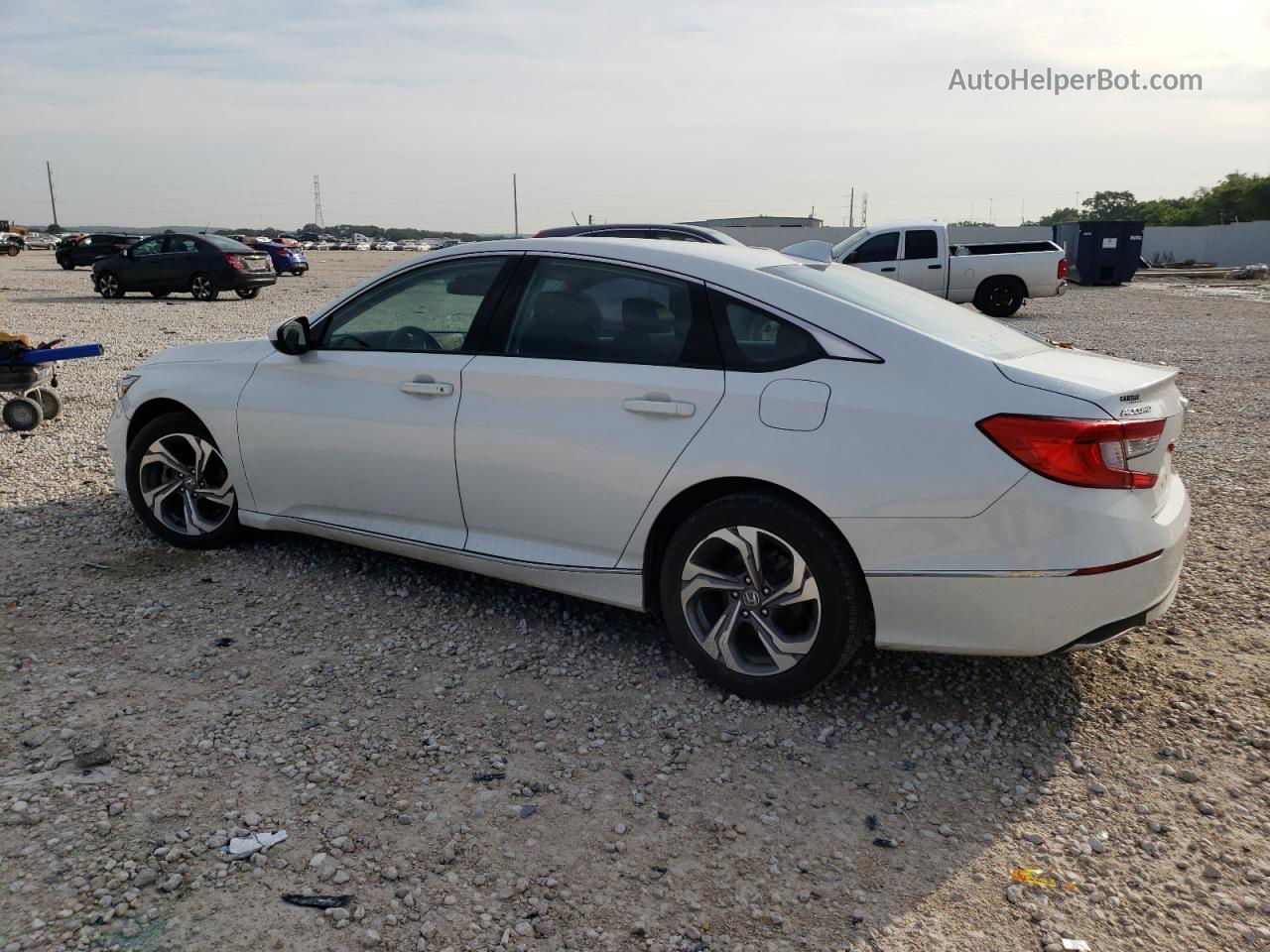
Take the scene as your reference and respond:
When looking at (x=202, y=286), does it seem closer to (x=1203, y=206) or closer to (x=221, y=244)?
(x=221, y=244)

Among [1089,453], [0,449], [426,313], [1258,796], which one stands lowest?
[1258,796]

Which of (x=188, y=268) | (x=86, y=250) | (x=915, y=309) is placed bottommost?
(x=915, y=309)

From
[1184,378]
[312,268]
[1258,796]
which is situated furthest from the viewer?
[312,268]

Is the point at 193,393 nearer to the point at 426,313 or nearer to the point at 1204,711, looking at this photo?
the point at 426,313

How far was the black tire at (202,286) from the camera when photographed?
76.4ft

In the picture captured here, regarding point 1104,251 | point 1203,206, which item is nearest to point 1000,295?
point 1104,251

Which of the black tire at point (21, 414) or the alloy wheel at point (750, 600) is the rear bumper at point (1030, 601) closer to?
the alloy wheel at point (750, 600)

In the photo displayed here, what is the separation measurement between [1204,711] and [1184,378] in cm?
936

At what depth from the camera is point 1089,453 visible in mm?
3166

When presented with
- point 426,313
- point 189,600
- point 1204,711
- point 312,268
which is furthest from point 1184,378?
point 312,268

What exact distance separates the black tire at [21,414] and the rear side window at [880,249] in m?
15.7

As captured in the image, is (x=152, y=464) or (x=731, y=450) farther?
(x=152, y=464)

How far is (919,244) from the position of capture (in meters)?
20.5

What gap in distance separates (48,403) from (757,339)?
23.7 feet
